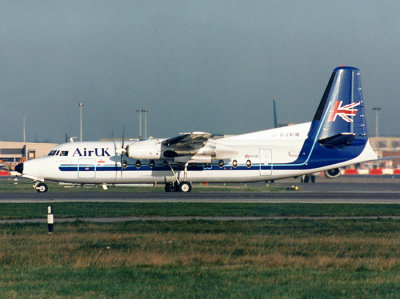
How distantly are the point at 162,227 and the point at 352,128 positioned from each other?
26441mm

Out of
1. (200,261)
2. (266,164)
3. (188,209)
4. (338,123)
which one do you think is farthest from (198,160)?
(200,261)

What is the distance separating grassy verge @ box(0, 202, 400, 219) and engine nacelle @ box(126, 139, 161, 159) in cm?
939

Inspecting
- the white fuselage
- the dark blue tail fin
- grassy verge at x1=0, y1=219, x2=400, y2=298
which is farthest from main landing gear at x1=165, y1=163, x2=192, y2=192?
grassy verge at x1=0, y1=219, x2=400, y2=298

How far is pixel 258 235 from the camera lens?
19203 millimetres

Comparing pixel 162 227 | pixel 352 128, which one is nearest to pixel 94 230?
pixel 162 227

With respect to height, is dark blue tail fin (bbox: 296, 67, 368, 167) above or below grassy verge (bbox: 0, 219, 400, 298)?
above

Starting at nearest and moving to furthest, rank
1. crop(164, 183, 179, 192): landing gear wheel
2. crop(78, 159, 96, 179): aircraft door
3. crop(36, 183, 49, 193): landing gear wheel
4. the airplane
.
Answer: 1. the airplane
2. crop(78, 159, 96, 179): aircraft door
3. crop(164, 183, 179, 192): landing gear wheel
4. crop(36, 183, 49, 193): landing gear wheel

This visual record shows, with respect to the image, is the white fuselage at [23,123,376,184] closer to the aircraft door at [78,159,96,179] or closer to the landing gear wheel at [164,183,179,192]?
the aircraft door at [78,159,96,179]

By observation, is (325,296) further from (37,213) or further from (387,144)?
(387,144)

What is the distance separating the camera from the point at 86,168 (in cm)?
4259

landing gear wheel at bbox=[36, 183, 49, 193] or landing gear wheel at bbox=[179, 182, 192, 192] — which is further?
landing gear wheel at bbox=[36, 183, 49, 193]

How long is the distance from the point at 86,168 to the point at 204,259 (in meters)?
29.2

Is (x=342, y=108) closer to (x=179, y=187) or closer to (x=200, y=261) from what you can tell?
(x=179, y=187)

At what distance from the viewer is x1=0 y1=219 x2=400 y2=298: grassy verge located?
1130cm
